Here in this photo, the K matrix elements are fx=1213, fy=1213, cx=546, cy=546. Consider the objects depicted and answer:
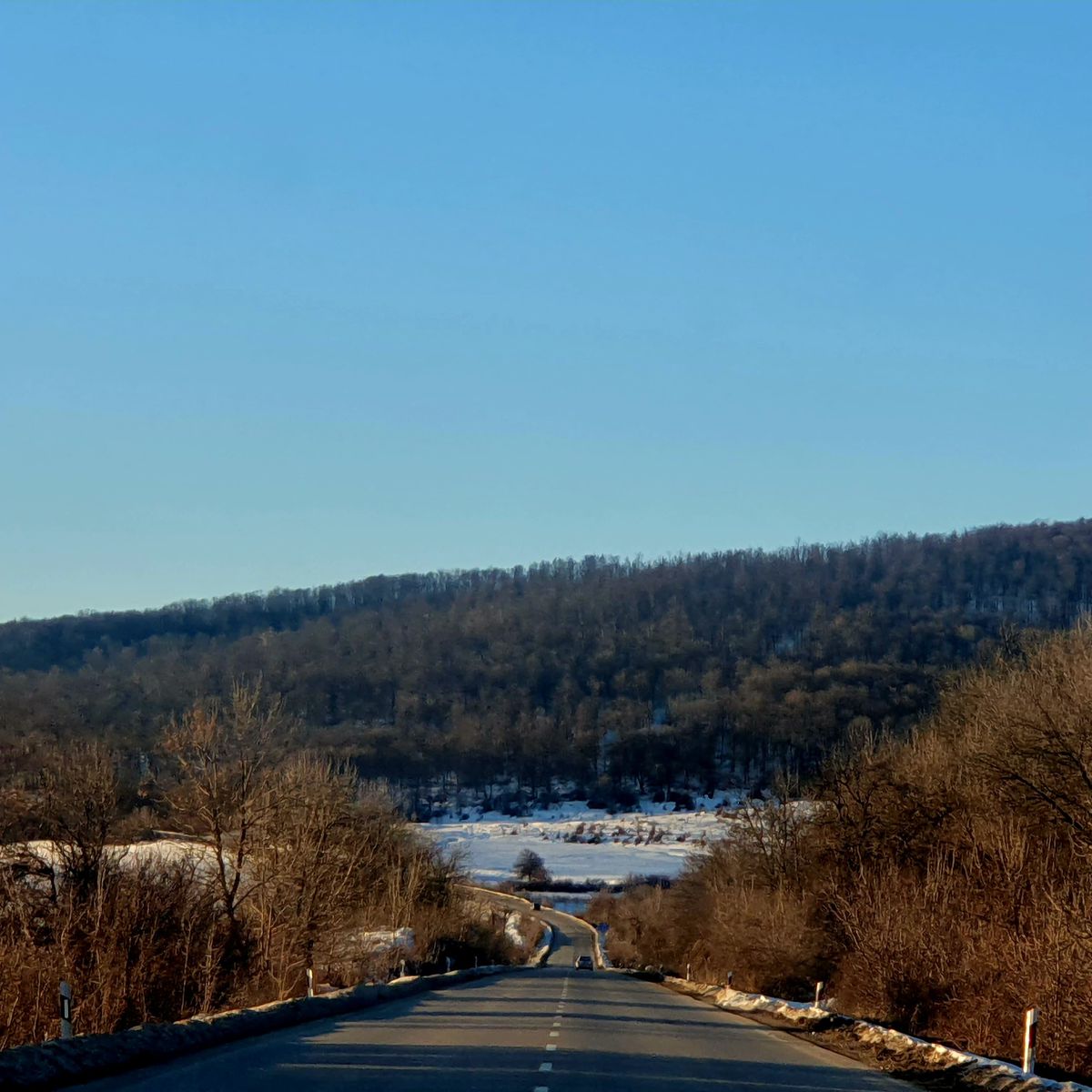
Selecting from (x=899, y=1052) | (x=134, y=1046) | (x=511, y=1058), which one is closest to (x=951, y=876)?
(x=899, y=1052)

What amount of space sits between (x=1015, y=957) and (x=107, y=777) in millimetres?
23410

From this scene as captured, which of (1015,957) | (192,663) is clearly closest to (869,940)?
(1015,957)

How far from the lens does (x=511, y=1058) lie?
1517 centimetres

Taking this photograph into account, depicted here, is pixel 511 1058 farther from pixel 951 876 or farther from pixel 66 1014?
pixel 951 876

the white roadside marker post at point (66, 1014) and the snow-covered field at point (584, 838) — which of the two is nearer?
the white roadside marker post at point (66, 1014)

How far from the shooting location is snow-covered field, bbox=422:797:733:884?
5000 inches

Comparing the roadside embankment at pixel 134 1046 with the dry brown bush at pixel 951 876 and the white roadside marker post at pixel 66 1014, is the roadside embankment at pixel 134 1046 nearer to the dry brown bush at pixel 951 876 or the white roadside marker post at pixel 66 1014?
the white roadside marker post at pixel 66 1014

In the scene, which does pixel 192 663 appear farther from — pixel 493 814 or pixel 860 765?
pixel 860 765

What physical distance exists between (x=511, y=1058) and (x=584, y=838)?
143446 mm

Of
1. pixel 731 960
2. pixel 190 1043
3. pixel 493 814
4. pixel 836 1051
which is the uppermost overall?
pixel 190 1043

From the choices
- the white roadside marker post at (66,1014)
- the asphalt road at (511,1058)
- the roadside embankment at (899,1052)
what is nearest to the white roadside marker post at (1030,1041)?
the roadside embankment at (899,1052)

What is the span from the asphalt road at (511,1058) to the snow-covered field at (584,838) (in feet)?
289

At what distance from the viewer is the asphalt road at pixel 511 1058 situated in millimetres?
12711

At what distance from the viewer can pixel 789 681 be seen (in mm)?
178250
